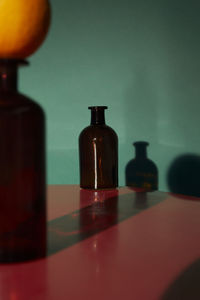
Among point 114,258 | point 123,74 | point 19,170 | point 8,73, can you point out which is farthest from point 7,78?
point 123,74

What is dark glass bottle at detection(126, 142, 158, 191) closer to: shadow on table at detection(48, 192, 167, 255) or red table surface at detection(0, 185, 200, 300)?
shadow on table at detection(48, 192, 167, 255)

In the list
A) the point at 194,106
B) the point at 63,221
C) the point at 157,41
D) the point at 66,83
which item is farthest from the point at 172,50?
the point at 63,221

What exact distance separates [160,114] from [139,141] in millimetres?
155

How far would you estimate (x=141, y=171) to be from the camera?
1597mm

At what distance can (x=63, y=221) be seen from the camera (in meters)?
0.73

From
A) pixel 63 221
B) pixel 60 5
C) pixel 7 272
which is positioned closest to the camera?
pixel 7 272

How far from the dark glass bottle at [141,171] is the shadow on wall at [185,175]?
0.26 feet

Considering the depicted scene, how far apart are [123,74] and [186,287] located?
4.17 ft

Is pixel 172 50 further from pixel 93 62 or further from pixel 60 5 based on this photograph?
pixel 60 5

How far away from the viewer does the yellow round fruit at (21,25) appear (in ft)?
1.55

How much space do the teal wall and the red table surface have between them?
0.73 metres

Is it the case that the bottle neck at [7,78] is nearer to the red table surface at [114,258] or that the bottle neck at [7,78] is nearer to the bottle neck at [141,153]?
the red table surface at [114,258]

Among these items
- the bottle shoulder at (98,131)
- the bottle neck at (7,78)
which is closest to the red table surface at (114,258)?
the bottle neck at (7,78)

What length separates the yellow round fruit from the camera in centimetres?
47
